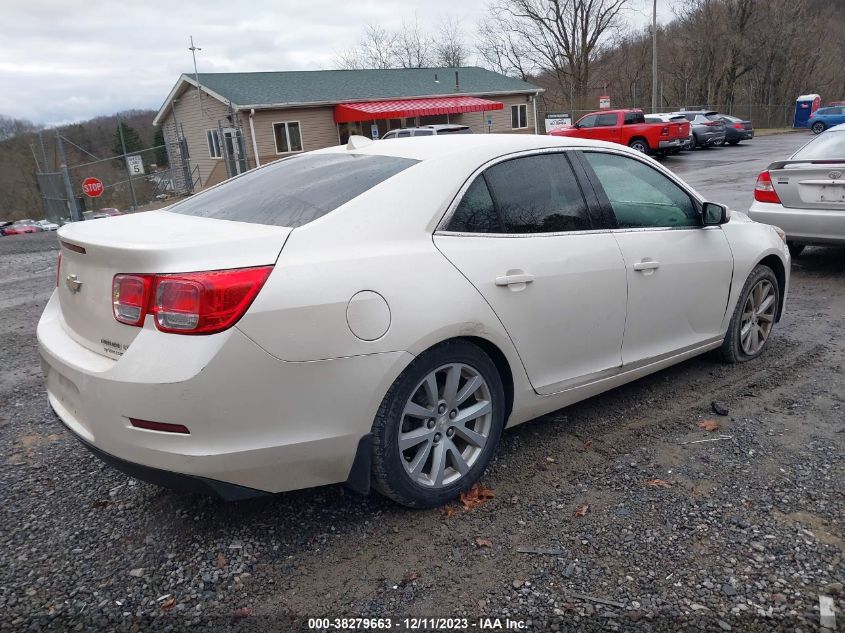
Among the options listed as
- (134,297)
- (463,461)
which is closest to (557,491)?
(463,461)

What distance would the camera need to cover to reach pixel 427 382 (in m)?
2.80

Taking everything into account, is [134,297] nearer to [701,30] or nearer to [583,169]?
[583,169]

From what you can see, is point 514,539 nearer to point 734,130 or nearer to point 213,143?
point 213,143

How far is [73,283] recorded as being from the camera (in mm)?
2840

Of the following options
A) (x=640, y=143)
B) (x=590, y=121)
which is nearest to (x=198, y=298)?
(x=640, y=143)

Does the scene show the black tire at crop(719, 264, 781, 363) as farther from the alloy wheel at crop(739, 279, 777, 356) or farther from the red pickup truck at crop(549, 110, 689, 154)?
the red pickup truck at crop(549, 110, 689, 154)

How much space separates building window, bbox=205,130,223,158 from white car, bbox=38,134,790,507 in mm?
30932

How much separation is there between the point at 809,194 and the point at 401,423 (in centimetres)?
587

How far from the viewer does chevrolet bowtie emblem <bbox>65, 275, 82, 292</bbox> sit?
2.80m

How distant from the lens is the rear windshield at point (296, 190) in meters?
2.89

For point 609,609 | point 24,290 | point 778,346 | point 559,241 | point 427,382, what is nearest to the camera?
point 609,609

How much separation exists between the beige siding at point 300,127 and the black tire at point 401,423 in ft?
91.6

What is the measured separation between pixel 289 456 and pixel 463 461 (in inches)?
33.7

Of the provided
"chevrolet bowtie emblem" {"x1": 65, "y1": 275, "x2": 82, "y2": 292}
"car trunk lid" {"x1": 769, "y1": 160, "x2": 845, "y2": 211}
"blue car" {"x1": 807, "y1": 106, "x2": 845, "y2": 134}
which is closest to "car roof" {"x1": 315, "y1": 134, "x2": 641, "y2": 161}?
"chevrolet bowtie emblem" {"x1": 65, "y1": 275, "x2": 82, "y2": 292}
